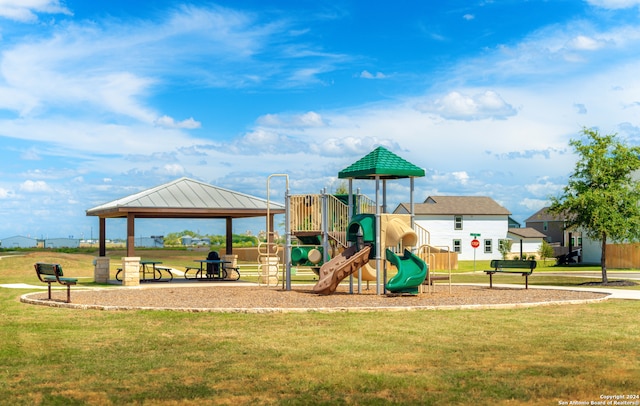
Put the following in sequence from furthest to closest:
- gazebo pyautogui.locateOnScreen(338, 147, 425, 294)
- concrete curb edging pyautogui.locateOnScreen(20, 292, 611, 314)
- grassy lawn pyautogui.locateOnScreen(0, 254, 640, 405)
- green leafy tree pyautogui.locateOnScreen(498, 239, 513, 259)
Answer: green leafy tree pyautogui.locateOnScreen(498, 239, 513, 259) → gazebo pyautogui.locateOnScreen(338, 147, 425, 294) → concrete curb edging pyautogui.locateOnScreen(20, 292, 611, 314) → grassy lawn pyautogui.locateOnScreen(0, 254, 640, 405)

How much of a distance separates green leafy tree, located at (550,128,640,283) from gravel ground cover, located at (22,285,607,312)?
649 centimetres

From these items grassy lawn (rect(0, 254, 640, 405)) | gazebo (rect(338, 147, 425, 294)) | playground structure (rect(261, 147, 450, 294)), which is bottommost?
grassy lawn (rect(0, 254, 640, 405))

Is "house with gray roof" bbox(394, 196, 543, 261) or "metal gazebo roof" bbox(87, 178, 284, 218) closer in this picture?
"metal gazebo roof" bbox(87, 178, 284, 218)

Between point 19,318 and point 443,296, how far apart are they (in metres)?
10.5

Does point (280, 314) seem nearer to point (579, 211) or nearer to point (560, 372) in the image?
point (560, 372)

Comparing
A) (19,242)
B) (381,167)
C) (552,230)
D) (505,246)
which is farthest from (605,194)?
(19,242)

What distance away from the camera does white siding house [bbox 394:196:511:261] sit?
2544 inches

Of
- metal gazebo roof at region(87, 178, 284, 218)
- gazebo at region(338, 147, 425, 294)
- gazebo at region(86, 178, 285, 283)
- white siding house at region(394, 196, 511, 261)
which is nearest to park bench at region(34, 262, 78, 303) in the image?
gazebo at region(86, 178, 285, 283)

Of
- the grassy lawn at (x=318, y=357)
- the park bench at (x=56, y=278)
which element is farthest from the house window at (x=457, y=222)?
the grassy lawn at (x=318, y=357)

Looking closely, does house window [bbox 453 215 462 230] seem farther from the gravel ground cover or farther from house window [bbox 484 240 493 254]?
the gravel ground cover

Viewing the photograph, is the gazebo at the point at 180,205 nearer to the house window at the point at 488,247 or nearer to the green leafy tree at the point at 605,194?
the green leafy tree at the point at 605,194

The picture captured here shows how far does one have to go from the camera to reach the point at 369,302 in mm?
17438

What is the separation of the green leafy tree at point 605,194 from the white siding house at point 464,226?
36.1 meters

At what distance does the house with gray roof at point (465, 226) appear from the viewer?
64.6 m
